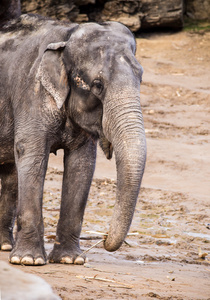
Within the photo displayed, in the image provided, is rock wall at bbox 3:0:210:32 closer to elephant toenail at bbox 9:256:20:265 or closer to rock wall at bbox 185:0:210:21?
rock wall at bbox 185:0:210:21

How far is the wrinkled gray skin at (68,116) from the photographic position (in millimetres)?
5133

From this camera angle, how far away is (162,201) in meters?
9.37

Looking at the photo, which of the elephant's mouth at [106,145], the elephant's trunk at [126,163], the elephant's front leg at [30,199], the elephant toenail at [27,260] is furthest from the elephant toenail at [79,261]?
the elephant's mouth at [106,145]

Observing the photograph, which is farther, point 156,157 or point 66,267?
point 156,157

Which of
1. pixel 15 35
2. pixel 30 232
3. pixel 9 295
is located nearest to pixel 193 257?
pixel 30 232

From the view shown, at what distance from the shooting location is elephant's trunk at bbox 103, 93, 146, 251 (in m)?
4.95

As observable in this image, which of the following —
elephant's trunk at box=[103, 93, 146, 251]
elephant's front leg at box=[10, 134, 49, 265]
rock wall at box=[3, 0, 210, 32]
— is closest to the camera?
elephant's trunk at box=[103, 93, 146, 251]

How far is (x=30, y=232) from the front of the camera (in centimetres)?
549

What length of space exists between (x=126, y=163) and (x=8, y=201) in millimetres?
2069

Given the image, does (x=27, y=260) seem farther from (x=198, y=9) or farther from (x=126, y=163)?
(x=198, y=9)

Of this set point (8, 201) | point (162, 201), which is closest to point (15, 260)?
point (8, 201)

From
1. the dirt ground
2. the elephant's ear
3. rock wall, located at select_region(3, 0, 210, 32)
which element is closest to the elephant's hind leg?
the dirt ground

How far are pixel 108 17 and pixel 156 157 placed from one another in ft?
28.3

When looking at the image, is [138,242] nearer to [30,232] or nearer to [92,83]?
[30,232]
